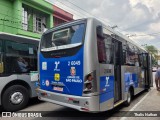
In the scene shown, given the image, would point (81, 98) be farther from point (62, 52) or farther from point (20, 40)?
point (20, 40)

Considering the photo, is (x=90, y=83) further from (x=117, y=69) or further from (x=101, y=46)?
(x=117, y=69)

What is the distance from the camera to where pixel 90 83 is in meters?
4.90

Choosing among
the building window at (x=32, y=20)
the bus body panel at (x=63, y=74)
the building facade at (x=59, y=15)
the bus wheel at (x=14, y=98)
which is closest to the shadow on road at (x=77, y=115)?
the bus body panel at (x=63, y=74)

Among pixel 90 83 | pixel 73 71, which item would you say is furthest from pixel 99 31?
pixel 90 83

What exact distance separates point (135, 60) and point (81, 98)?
502 cm

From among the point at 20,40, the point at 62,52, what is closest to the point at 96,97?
the point at 62,52

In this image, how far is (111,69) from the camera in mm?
5898

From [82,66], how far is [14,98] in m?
3.32

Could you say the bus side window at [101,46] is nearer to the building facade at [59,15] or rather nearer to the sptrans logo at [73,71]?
the sptrans logo at [73,71]

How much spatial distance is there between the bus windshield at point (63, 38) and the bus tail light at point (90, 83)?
0.94 meters

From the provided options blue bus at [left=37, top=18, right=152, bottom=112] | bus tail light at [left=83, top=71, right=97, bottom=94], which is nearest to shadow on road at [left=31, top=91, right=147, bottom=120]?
blue bus at [left=37, top=18, right=152, bottom=112]

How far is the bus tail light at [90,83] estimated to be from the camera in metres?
4.90

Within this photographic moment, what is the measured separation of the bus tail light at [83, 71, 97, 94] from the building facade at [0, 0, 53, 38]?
10.9 meters

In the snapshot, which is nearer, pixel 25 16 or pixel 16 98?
pixel 16 98
